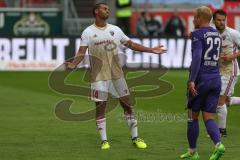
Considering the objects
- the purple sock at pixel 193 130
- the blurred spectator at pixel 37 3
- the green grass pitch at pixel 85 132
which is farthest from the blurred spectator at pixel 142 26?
the purple sock at pixel 193 130

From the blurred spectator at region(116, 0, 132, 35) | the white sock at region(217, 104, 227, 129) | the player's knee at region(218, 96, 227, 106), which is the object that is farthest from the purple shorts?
the blurred spectator at region(116, 0, 132, 35)

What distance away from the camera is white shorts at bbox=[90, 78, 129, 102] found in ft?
40.2

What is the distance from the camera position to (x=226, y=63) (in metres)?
14.0

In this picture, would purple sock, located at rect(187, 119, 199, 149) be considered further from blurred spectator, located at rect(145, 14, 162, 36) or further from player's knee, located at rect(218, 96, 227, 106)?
blurred spectator, located at rect(145, 14, 162, 36)

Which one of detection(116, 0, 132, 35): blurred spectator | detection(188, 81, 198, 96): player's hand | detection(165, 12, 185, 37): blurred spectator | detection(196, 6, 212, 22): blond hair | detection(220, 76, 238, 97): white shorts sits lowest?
detection(165, 12, 185, 37): blurred spectator

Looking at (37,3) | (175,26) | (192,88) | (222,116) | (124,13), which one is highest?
(192,88)

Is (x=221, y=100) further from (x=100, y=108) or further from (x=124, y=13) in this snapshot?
(x=124, y=13)

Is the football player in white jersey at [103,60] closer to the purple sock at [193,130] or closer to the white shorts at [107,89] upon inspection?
the white shorts at [107,89]

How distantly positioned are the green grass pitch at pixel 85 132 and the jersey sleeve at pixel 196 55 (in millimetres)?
1367

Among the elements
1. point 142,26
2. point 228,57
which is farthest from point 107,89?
point 142,26

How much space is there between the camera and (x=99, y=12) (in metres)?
12.2

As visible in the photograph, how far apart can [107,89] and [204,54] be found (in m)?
2.21

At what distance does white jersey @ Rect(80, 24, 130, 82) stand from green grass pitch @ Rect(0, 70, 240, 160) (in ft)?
3.77

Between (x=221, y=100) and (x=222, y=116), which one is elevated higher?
(x=221, y=100)
